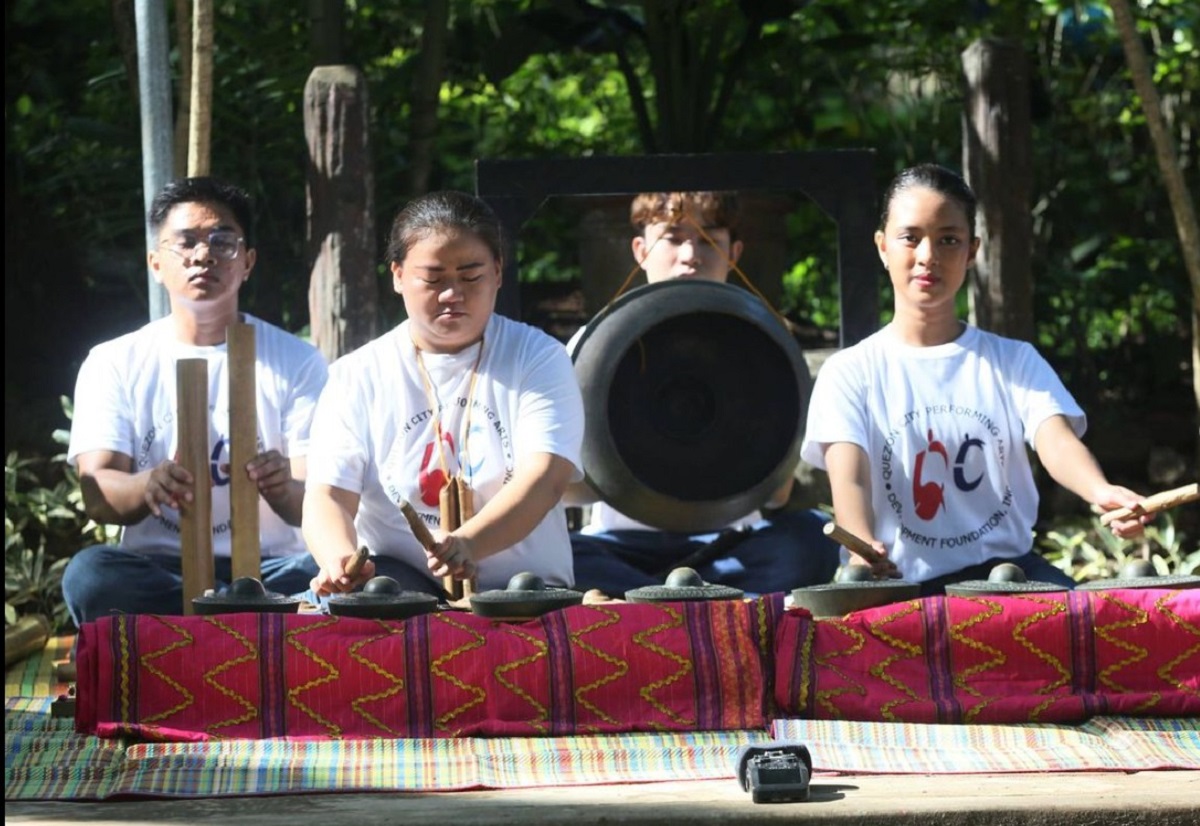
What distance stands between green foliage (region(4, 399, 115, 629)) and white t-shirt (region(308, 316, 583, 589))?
2.00 m

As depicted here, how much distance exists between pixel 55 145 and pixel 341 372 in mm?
3442

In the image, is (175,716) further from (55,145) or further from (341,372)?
(55,145)

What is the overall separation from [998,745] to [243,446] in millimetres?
1429

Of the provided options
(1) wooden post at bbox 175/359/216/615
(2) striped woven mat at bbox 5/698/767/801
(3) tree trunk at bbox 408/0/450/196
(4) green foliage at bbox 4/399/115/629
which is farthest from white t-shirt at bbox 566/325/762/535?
(3) tree trunk at bbox 408/0/450/196

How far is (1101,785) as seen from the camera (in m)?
2.28

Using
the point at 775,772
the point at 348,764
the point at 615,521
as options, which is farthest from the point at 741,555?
the point at 775,772

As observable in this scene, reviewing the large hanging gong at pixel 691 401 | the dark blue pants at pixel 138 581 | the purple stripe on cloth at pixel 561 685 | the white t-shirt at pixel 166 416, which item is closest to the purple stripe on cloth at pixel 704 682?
the purple stripe on cloth at pixel 561 685

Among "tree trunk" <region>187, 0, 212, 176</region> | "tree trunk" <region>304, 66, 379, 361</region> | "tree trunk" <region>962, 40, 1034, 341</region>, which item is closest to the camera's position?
"tree trunk" <region>187, 0, 212, 176</region>

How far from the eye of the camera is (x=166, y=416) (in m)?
3.79

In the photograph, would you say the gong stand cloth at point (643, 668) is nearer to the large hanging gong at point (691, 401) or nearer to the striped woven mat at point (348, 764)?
the striped woven mat at point (348, 764)

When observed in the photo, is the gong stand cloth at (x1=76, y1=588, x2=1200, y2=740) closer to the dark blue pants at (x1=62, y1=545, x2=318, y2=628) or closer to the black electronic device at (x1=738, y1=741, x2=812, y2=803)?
the black electronic device at (x1=738, y1=741, x2=812, y2=803)

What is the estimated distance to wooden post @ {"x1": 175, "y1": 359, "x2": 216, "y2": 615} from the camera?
131 inches

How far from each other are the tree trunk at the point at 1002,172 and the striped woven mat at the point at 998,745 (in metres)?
2.72

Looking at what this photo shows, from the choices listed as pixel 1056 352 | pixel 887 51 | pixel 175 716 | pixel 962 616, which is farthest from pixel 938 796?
pixel 887 51
